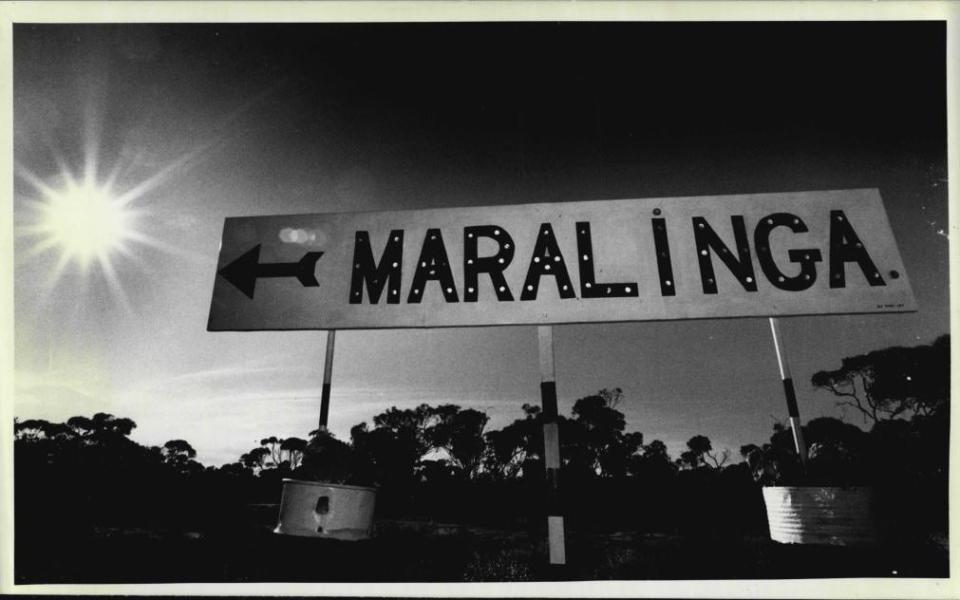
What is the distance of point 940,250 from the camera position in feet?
9.62

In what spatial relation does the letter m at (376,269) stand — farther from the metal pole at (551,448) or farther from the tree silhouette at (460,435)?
the tree silhouette at (460,435)

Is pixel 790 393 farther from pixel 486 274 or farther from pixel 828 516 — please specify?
pixel 486 274

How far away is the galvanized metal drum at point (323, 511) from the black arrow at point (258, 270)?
3.72 feet

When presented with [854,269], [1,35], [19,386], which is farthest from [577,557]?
[1,35]

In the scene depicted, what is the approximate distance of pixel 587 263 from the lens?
10.7ft

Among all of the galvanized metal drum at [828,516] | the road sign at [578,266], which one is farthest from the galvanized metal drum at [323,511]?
the galvanized metal drum at [828,516]

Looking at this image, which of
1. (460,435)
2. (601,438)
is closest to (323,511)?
(460,435)

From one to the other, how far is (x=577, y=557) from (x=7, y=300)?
325 cm

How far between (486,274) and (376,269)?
64 cm

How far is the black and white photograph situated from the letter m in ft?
0.05

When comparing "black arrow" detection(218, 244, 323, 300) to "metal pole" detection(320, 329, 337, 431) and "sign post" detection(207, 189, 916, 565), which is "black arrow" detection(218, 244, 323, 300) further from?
"metal pole" detection(320, 329, 337, 431)

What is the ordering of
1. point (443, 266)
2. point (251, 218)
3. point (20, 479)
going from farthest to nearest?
point (251, 218) → point (443, 266) → point (20, 479)

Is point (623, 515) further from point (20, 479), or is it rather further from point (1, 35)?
point (1, 35)

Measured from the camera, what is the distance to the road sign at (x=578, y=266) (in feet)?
10.4
